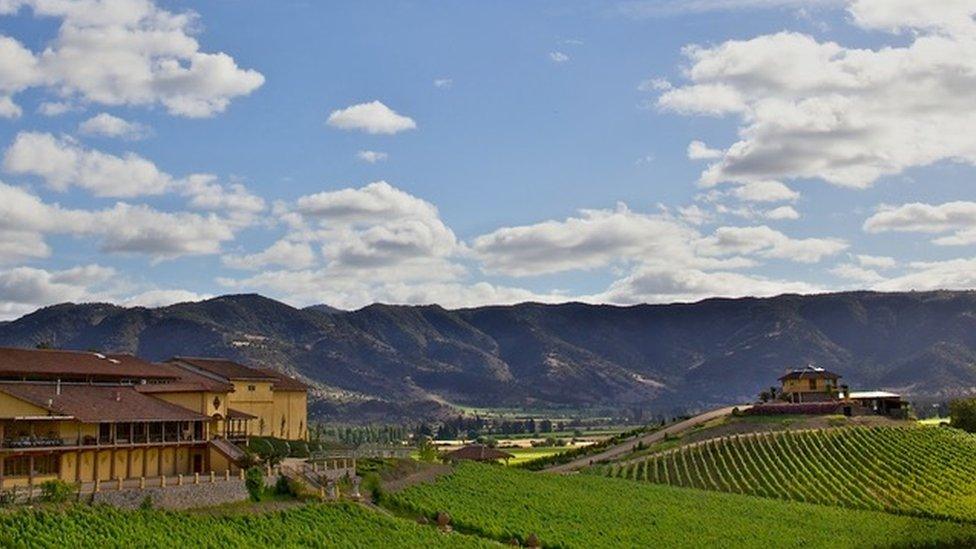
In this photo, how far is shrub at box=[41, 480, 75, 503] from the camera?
40812 mm

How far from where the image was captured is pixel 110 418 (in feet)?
170

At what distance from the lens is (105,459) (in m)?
52.2

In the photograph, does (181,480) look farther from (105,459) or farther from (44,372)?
(44,372)

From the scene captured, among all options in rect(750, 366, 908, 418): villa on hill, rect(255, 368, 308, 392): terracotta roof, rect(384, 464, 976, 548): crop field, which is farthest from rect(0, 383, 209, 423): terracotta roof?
rect(750, 366, 908, 418): villa on hill

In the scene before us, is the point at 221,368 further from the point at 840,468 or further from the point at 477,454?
the point at 840,468

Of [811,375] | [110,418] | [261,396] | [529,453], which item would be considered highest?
[811,375]

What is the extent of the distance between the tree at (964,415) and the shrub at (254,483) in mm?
85185

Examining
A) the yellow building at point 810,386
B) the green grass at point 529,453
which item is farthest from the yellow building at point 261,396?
the yellow building at point 810,386

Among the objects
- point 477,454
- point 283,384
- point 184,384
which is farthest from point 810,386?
point 184,384

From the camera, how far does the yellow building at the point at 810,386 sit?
124m

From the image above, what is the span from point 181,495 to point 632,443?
66.4 metres

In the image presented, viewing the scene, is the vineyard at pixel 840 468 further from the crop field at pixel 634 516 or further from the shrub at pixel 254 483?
the shrub at pixel 254 483

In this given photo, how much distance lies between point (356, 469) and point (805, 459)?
45.4 metres

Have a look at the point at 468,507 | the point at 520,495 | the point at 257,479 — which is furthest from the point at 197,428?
the point at 520,495
